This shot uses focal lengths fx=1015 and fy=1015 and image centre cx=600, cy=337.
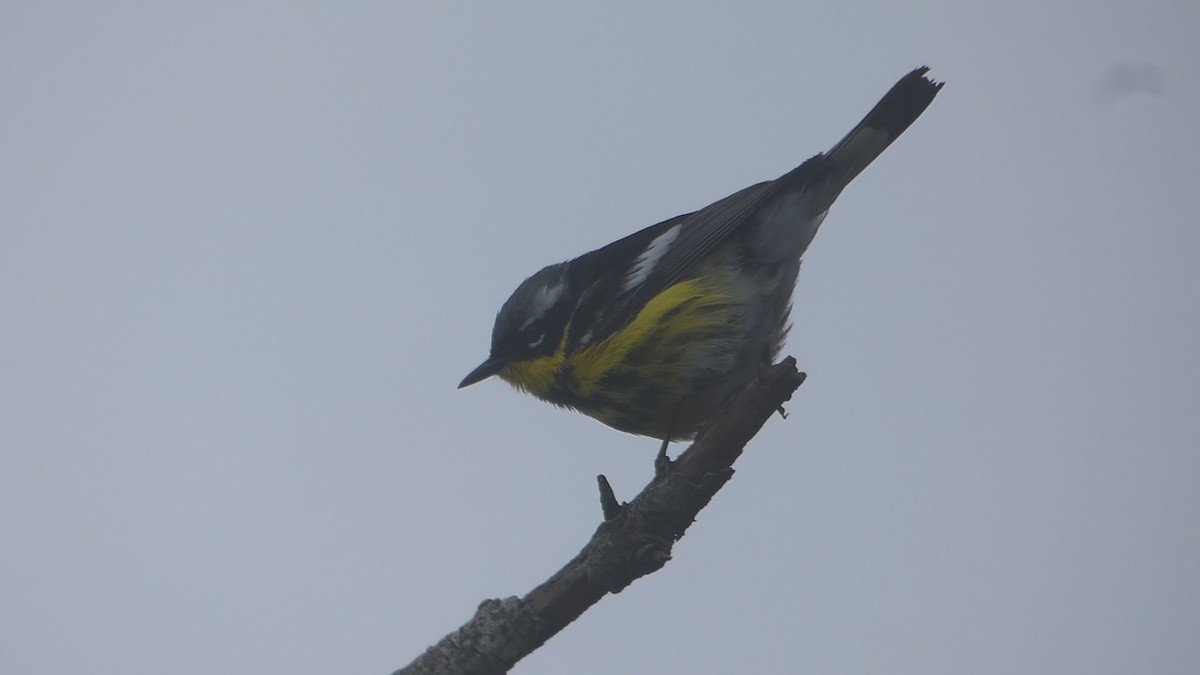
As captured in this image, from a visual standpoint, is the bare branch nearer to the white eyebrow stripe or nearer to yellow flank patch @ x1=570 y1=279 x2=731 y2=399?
yellow flank patch @ x1=570 y1=279 x2=731 y2=399

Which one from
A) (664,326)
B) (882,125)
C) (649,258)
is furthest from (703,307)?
(882,125)

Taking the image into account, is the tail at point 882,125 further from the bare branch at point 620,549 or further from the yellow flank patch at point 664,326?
the bare branch at point 620,549

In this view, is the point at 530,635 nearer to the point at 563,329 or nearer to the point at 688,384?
the point at 688,384

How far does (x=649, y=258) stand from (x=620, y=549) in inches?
90.8

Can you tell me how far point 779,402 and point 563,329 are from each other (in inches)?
77.4

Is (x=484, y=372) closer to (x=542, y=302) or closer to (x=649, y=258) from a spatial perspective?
(x=542, y=302)

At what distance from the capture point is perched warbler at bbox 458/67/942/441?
5008 millimetres

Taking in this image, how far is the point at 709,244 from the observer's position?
16.9ft

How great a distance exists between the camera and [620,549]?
12.0ft

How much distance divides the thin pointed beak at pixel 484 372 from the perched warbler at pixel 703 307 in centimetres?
39

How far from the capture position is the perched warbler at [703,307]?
5.01 metres

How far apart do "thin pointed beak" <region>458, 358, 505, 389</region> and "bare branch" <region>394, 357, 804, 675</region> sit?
2.19m

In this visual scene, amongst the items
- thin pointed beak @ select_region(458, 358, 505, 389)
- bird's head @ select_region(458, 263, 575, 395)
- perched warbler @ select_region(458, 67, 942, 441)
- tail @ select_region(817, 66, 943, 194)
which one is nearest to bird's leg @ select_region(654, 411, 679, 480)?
perched warbler @ select_region(458, 67, 942, 441)

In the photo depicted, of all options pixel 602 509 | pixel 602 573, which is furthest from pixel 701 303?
pixel 602 573
